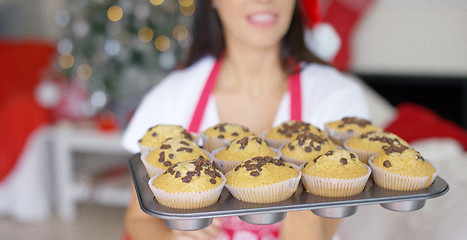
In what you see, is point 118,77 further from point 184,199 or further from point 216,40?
point 184,199

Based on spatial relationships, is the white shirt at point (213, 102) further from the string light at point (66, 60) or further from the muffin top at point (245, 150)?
the string light at point (66, 60)

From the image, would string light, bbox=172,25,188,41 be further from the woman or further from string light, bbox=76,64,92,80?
the woman

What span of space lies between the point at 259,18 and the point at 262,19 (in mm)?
11

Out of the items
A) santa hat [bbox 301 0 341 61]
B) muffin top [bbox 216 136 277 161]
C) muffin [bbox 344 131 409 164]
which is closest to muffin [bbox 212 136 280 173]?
muffin top [bbox 216 136 277 161]

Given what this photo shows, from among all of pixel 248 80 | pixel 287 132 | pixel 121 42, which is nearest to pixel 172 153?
pixel 287 132

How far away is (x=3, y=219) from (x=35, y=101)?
0.91m

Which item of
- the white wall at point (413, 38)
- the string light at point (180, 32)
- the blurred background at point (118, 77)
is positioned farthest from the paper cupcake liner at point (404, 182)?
the string light at point (180, 32)

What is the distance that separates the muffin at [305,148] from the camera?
1.14 meters

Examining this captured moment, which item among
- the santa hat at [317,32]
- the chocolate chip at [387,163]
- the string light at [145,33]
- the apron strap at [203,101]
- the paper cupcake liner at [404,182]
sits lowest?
the string light at [145,33]

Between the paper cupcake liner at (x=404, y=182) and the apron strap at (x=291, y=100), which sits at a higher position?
the paper cupcake liner at (x=404, y=182)

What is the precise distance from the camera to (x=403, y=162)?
103 centimetres

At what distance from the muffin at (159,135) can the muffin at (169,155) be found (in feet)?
0.32

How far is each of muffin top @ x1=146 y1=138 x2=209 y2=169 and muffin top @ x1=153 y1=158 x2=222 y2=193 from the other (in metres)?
0.07

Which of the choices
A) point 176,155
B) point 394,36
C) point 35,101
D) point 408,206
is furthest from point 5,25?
point 408,206
